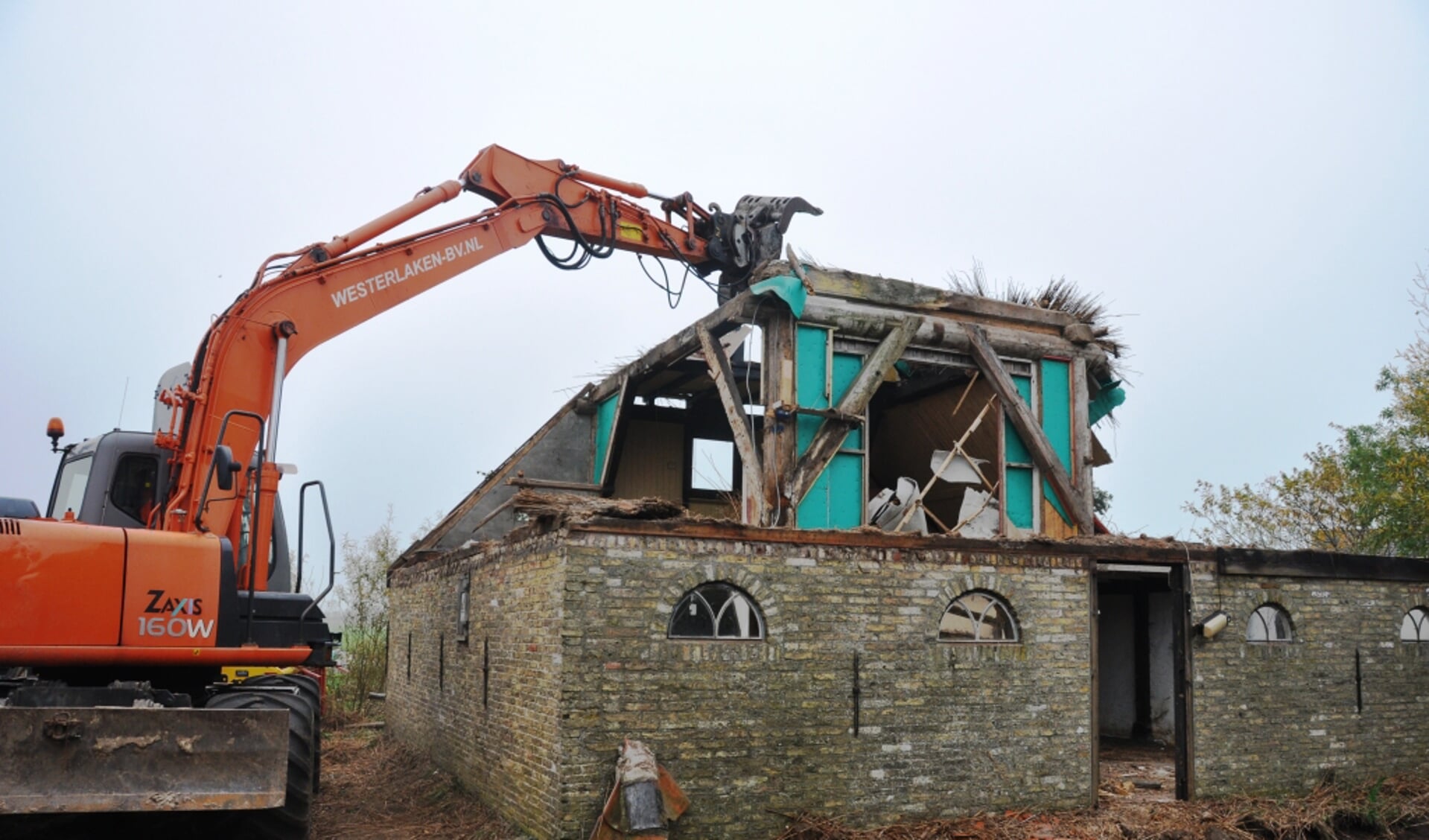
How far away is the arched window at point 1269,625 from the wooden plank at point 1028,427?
1844 mm

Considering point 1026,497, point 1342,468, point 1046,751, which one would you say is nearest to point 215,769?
point 1046,751

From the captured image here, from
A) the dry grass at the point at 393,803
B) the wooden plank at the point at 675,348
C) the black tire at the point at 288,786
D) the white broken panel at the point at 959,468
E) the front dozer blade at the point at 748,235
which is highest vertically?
the front dozer blade at the point at 748,235

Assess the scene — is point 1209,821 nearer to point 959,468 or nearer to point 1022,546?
point 1022,546

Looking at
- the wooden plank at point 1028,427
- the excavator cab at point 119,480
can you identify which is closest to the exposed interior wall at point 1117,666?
the wooden plank at point 1028,427

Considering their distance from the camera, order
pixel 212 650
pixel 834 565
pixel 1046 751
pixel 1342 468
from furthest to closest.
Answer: pixel 1342 468 → pixel 1046 751 → pixel 834 565 → pixel 212 650

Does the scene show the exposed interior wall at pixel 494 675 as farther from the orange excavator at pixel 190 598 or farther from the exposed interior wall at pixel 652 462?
the exposed interior wall at pixel 652 462

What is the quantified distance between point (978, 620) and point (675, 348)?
16.0 ft

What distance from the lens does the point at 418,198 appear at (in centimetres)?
1105

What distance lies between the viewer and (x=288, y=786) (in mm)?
6816

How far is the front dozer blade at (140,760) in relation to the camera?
5898 mm

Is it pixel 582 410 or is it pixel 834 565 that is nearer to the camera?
pixel 834 565

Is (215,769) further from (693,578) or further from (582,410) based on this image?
(582,410)

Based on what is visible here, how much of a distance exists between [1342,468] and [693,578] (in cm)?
1741

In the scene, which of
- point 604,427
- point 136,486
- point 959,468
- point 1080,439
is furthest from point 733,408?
point 136,486
